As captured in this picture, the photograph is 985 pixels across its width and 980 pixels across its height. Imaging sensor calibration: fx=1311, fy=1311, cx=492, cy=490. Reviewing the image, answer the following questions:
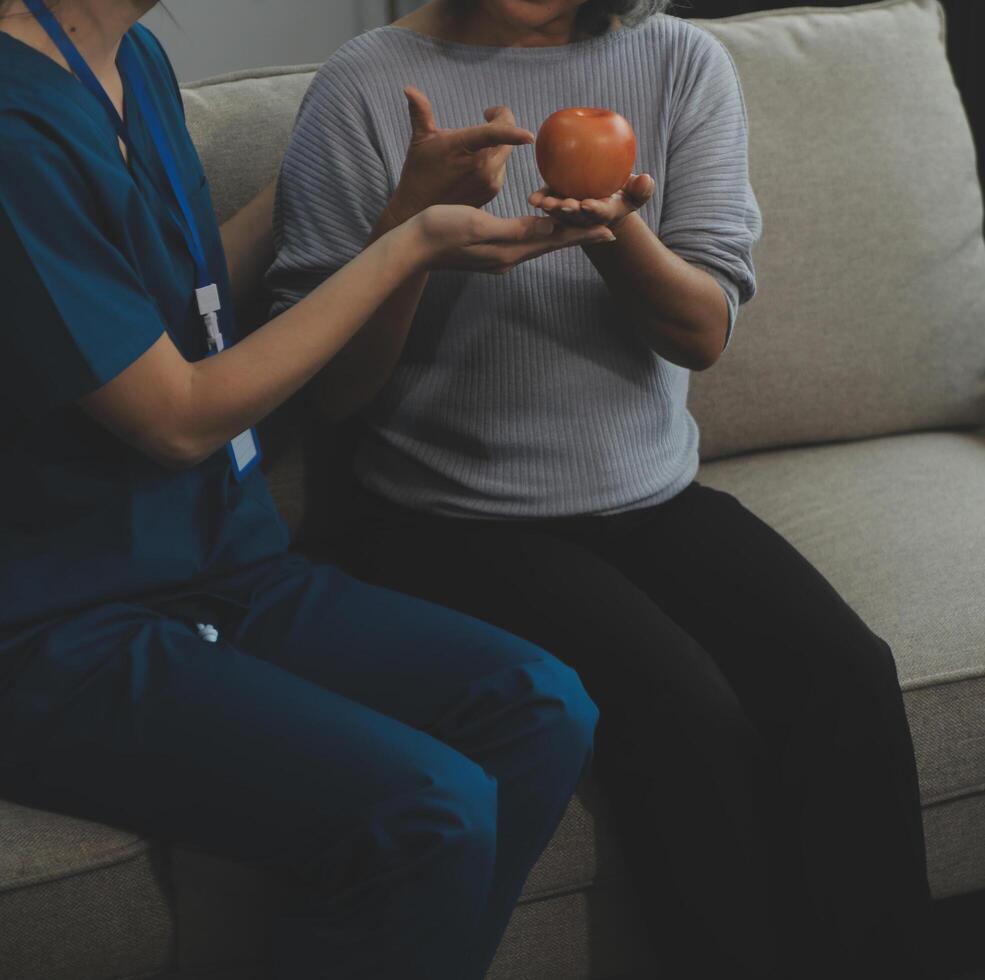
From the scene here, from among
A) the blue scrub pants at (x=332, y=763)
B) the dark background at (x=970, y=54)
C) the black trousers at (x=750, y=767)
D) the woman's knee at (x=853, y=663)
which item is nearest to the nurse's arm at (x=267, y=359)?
the blue scrub pants at (x=332, y=763)

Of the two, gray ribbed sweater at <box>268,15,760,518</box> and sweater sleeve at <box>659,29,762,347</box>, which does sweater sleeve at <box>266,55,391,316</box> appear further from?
sweater sleeve at <box>659,29,762,347</box>

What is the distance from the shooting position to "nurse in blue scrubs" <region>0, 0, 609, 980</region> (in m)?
0.94

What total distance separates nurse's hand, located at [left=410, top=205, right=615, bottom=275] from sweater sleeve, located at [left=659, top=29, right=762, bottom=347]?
169 millimetres

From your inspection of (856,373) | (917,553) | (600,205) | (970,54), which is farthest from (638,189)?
(970,54)

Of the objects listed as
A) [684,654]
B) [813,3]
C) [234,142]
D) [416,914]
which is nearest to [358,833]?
[416,914]

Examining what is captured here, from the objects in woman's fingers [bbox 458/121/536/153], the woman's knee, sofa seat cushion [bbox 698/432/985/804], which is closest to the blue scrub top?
woman's fingers [bbox 458/121/536/153]

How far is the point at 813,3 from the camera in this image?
2729 mm

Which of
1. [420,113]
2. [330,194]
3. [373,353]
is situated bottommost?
[373,353]

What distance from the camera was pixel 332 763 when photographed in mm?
953

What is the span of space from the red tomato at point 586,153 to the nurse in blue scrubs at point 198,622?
5 centimetres

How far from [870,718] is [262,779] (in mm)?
521

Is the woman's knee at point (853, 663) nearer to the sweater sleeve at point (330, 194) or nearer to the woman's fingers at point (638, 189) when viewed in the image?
the woman's fingers at point (638, 189)

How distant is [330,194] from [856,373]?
76 centimetres

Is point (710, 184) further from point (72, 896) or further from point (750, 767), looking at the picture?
point (72, 896)
